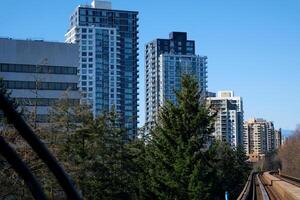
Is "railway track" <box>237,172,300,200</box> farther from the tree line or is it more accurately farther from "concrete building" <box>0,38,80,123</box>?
"concrete building" <box>0,38,80,123</box>

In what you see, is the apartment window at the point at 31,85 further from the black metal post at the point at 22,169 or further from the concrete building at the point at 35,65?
the black metal post at the point at 22,169

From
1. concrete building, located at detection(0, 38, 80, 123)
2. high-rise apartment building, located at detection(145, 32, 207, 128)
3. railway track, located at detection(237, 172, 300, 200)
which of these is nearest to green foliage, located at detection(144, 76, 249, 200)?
railway track, located at detection(237, 172, 300, 200)

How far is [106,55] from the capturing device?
139 meters

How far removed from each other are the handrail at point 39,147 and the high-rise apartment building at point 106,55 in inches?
4737

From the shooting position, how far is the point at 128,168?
3766 centimetres

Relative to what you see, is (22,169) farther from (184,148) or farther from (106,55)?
(106,55)

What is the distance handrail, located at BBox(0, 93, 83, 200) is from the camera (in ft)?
7.88

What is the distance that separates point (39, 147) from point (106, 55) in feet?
450

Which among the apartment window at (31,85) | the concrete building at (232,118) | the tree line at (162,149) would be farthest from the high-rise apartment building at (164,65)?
the tree line at (162,149)

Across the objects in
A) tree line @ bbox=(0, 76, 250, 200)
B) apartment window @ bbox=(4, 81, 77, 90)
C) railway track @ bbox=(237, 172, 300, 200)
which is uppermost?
apartment window @ bbox=(4, 81, 77, 90)

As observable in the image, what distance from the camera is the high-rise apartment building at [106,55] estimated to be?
12888 centimetres

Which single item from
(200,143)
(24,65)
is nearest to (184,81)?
(200,143)

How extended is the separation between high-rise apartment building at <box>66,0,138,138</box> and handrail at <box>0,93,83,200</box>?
120324 millimetres

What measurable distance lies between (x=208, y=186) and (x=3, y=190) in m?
13.3
